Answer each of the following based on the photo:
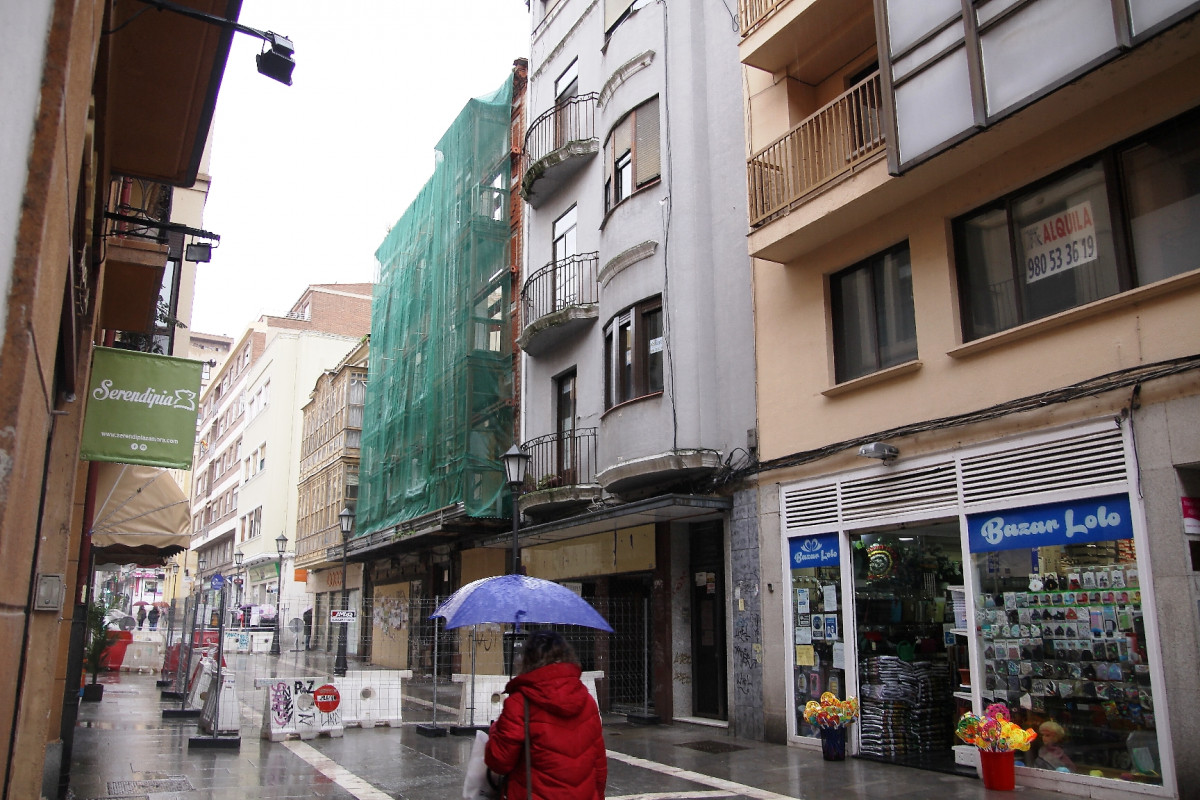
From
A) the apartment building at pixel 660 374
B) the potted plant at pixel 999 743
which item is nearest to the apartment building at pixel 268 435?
the apartment building at pixel 660 374

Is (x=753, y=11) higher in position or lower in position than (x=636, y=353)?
higher

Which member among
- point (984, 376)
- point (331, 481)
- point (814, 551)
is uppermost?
point (331, 481)

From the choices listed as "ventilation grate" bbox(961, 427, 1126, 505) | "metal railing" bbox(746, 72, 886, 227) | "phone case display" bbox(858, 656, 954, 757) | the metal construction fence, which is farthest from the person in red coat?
"metal railing" bbox(746, 72, 886, 227)

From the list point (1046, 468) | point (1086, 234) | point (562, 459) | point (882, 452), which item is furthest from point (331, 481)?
point (1086, 234)

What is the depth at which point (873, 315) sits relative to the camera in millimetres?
12398

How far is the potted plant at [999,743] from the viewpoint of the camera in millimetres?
9245

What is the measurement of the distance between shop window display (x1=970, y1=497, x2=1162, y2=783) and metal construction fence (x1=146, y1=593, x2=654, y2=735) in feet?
17.6

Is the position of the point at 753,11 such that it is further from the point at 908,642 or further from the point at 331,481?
the point at 331,481

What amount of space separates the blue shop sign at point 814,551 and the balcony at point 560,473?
16.9ft

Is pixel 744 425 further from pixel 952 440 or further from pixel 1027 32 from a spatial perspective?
pixel 1027 32

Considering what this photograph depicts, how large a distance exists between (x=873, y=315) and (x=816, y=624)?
423 cm

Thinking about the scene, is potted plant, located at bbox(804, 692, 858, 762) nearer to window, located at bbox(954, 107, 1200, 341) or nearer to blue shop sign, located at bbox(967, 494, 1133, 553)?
blue shop sign, located at bbox(967, 494, 1133, 553)

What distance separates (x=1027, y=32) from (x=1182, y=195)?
2165mm

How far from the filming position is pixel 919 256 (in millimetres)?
11484
